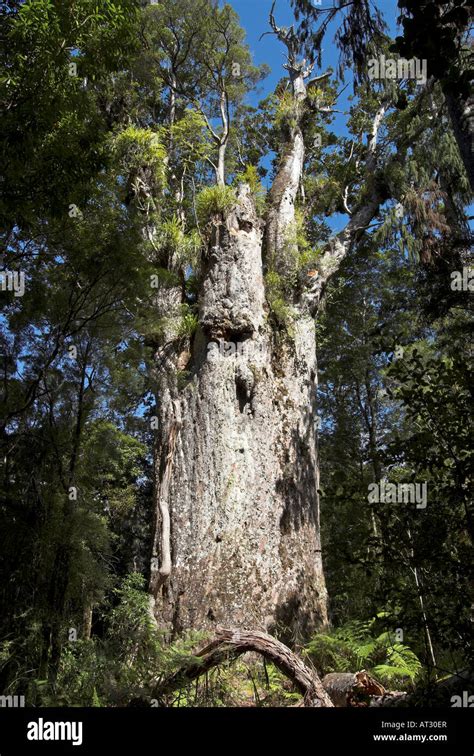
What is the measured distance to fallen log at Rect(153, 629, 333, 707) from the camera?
3.40m

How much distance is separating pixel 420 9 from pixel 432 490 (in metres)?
2.83

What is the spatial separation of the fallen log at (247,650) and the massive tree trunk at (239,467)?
10.3 ft

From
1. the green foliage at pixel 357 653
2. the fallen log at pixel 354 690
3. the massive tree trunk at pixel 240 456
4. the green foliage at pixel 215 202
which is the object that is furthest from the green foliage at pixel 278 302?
the fallen log at pixel 354 690

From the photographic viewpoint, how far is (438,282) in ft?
22.1

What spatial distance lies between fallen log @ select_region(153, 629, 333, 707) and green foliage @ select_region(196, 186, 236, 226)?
294 inches

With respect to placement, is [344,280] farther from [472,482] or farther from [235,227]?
[472,482]

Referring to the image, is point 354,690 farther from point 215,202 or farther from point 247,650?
point 215,202

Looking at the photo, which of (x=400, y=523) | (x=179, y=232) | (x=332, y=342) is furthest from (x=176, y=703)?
(x=332, y=342)

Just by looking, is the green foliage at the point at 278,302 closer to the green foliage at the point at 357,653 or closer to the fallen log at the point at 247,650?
the green foliage at the point at 357,653

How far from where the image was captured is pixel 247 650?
3586 mm

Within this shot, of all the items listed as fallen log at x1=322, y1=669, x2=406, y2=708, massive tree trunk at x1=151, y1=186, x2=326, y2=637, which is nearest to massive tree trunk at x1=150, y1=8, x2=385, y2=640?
massive tree trunk at x1=151, y1=186, x2=326, y2=637

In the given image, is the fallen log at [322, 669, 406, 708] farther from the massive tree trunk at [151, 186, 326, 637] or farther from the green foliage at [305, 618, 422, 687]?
the massive tree trunk at [151, 186, 326, 637]

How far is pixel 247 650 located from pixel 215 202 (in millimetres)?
7722

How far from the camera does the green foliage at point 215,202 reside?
371 inches
